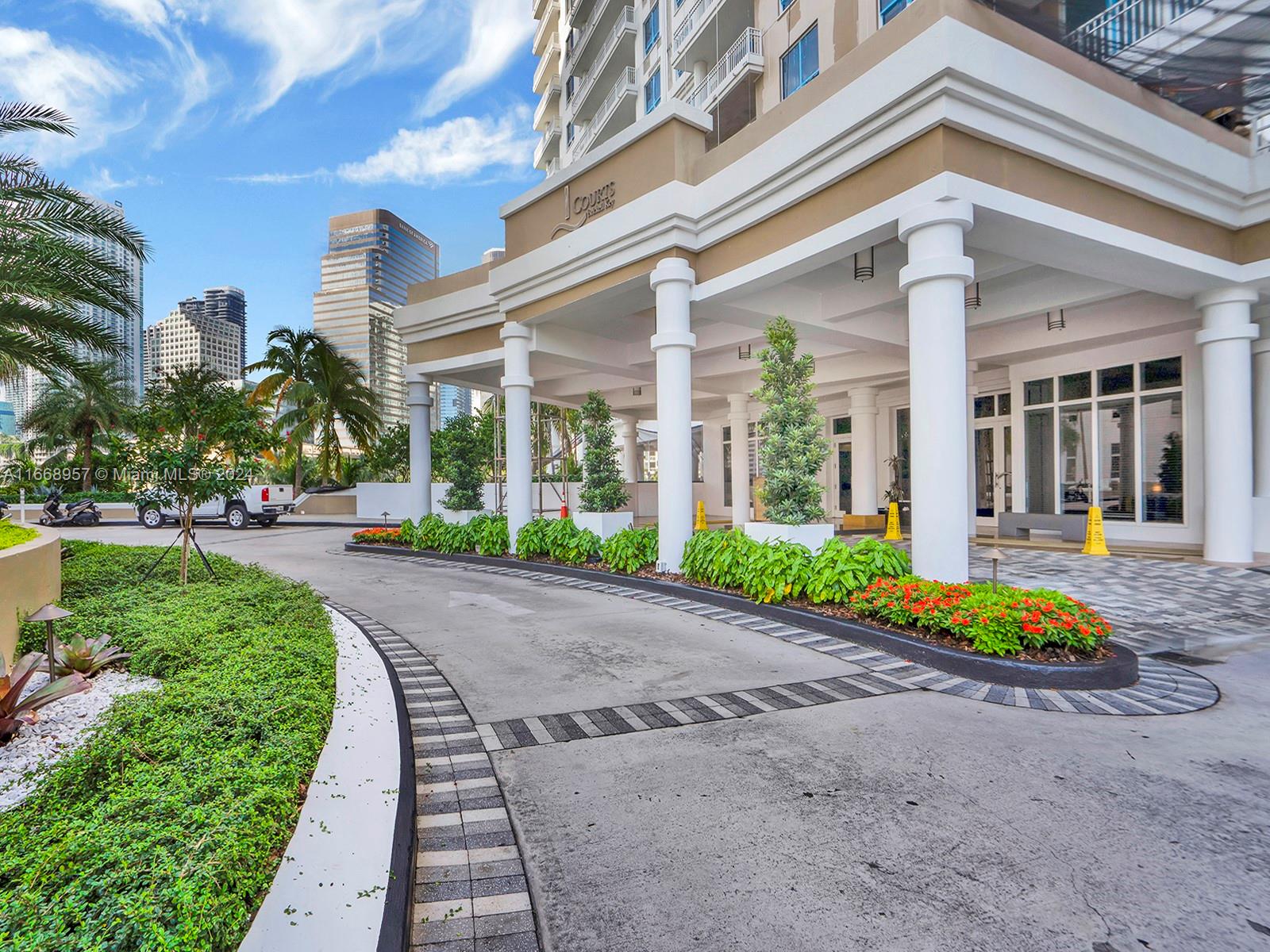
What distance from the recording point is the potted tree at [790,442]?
330 inches

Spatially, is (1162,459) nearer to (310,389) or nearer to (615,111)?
(615,111)

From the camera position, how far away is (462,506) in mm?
16406

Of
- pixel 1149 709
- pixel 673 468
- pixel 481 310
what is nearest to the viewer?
pixel 1149 709

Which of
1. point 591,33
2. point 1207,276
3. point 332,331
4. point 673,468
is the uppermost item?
point 591,33

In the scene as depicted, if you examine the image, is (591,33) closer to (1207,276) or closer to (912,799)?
(1207,276)

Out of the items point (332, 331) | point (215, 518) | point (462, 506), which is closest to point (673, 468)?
point (462, 506)

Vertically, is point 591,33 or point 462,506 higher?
point 591,33

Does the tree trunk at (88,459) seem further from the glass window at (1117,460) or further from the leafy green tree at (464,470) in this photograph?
the glass window at (1117,460)

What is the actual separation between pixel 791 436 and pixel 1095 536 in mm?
7025

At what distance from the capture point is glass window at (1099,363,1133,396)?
12438 millimetres

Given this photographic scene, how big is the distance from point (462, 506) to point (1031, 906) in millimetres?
15213

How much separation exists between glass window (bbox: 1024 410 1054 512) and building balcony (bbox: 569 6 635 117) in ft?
68.9

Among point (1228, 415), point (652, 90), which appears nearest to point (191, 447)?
point (1228, 415)

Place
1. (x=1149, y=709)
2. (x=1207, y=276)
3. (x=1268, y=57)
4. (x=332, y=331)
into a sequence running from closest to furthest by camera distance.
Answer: (x=1149, y=709)
(x=1268, y=57)
(x=1207, y=276)
(x=332, y=331)
